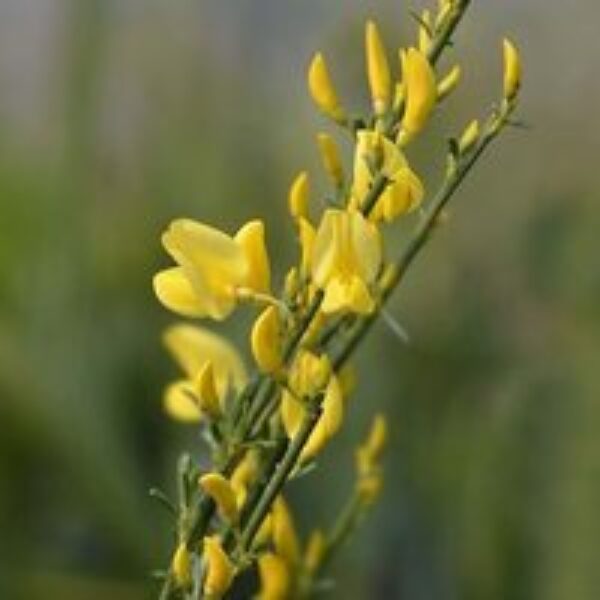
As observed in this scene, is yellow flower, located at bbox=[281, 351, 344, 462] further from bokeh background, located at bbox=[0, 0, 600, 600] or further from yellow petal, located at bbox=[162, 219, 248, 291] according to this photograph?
bokeh background, located at bbox=[0, 0, 600, 600]

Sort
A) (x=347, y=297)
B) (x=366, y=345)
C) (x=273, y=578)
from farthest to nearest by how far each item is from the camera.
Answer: (x=366, y=345), (x=273, y=578), (x=347, y=297)

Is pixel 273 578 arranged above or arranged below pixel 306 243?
below

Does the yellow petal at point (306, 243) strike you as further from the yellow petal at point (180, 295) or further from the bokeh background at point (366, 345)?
the bokeh background at point (366, 345)

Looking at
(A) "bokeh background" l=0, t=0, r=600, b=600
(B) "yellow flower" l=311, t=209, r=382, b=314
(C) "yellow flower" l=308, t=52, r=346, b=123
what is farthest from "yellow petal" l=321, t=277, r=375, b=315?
(A) "bokeh background" l=0, t=0, r=600, b=600

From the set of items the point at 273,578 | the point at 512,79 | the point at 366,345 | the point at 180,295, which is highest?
the point at 512,79

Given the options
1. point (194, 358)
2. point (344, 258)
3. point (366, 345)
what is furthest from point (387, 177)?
point (366, 345)

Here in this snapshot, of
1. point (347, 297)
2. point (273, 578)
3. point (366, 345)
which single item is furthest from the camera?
point (366, 345)

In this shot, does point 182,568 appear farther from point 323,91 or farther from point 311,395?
point 323,91

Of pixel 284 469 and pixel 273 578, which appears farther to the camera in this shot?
pixel 273 578

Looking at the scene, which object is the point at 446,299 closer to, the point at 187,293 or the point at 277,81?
the point at 277,81
